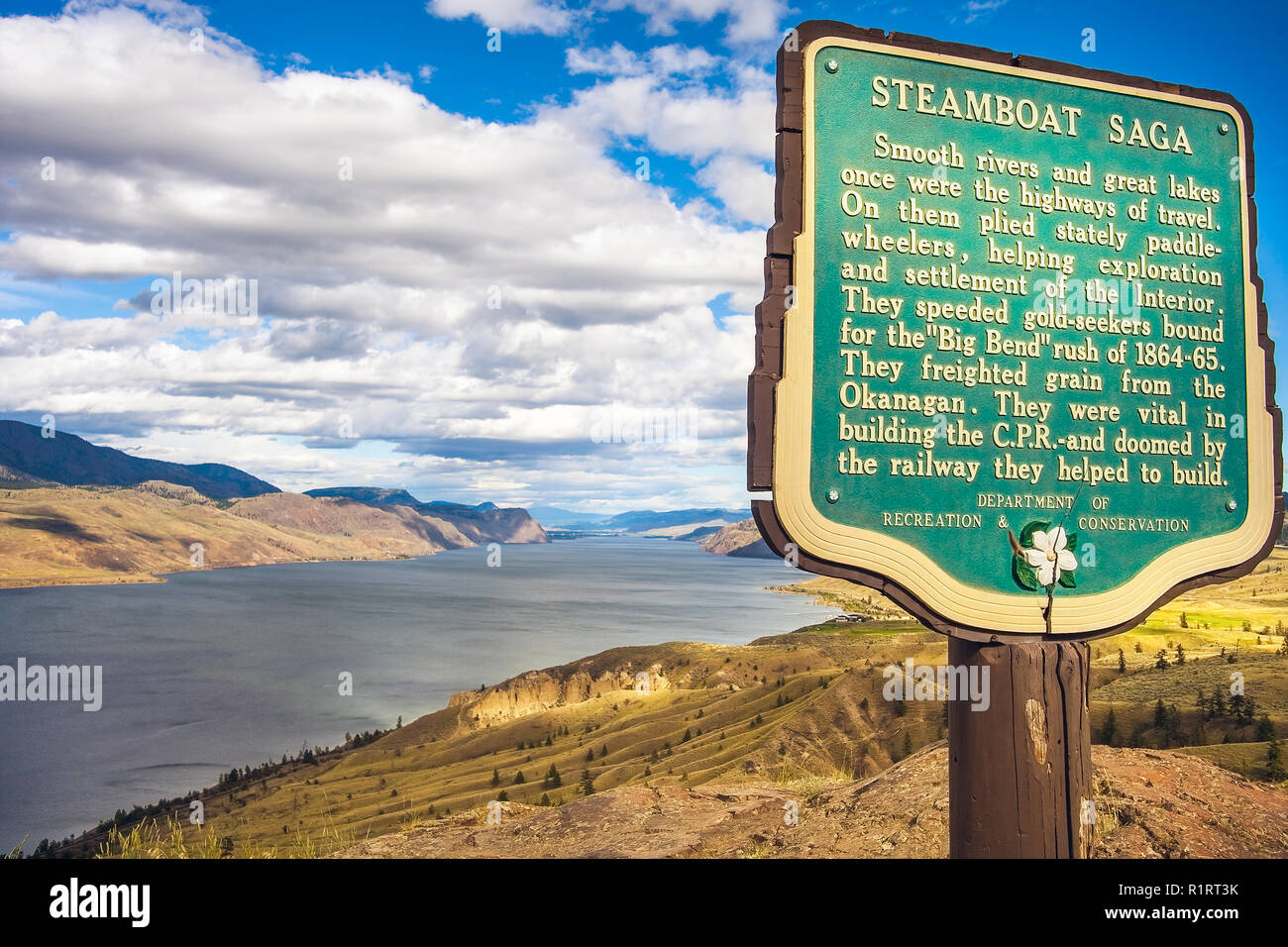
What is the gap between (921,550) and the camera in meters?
5.30

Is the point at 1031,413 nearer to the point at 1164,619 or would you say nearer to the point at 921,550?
the point at 921,550

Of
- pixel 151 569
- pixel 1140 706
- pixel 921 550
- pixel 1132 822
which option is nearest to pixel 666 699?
pixel 1140 706

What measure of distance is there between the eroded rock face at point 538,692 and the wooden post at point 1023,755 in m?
25.9

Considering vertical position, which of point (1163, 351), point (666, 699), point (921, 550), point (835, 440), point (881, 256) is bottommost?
point (666, 699)

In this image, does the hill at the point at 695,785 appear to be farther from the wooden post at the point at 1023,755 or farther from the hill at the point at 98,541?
the hill at the point at 98,541

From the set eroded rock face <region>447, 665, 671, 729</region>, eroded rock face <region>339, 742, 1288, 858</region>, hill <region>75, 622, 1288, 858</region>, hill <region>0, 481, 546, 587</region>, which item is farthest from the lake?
eroded rock face <region>339, 742, 1288, 858</region>

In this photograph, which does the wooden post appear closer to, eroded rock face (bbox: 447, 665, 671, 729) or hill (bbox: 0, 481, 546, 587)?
eroded rock face (bbox: 447, 665, 671, 729)

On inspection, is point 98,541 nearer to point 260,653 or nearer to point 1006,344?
point 260,653

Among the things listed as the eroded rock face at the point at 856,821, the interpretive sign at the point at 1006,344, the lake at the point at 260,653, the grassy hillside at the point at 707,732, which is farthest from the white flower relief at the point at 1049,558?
the lake at the point at 260,653

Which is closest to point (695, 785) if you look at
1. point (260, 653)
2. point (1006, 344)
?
point (1006, 344)

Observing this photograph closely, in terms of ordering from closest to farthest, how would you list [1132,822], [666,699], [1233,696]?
[1132,822]
[1233,696]
[666,699]

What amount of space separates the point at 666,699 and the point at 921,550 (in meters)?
19.4

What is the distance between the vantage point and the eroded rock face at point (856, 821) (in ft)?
23.2

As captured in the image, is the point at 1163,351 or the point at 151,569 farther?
the point at 151,569
